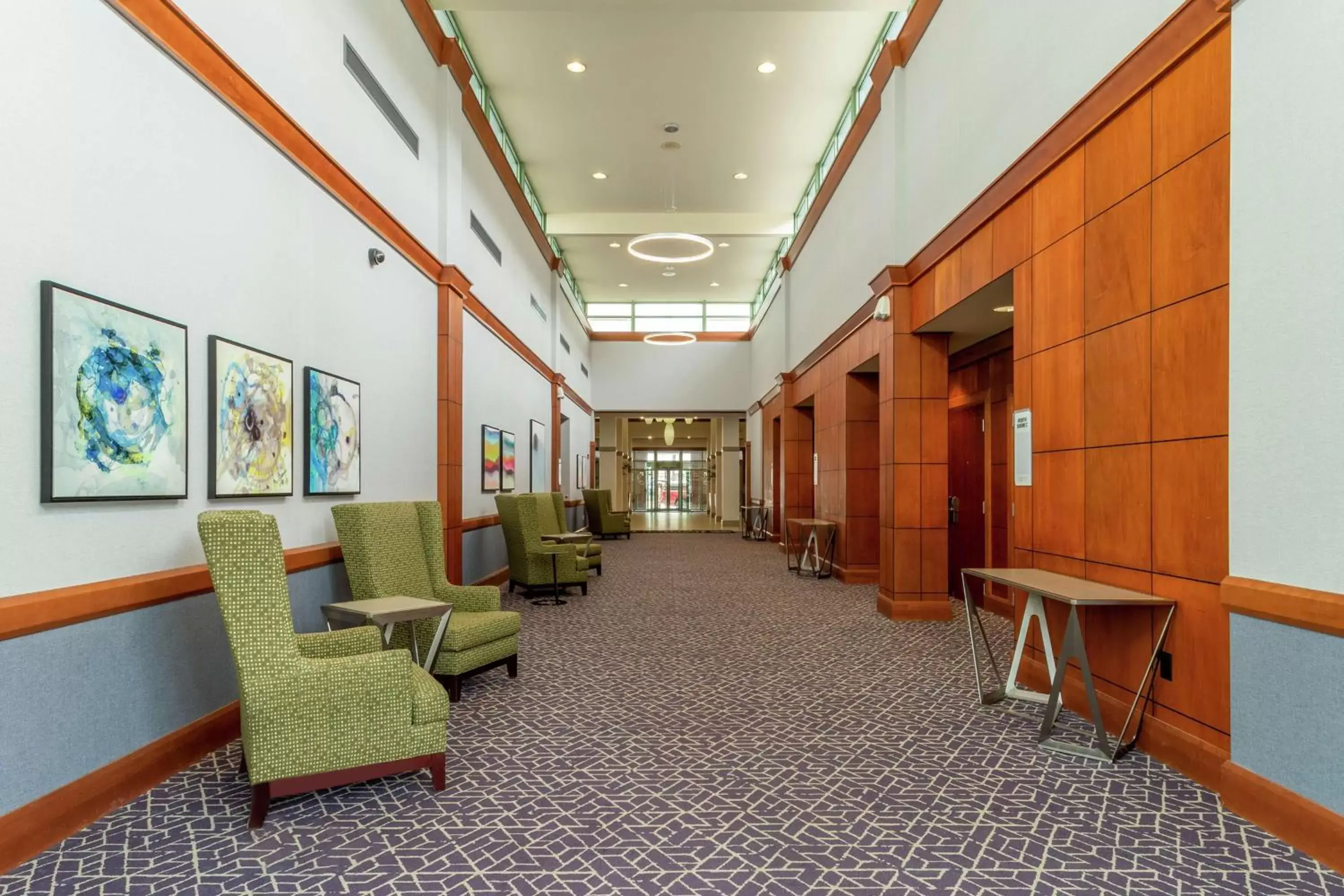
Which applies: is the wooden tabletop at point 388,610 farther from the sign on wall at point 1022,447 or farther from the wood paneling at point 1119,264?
the wood paneling at point 1119,264

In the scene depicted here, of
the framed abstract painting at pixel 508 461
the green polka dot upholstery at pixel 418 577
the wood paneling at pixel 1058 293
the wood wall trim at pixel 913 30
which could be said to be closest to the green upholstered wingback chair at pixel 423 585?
the green polka dot upholstery at pixel 418 577

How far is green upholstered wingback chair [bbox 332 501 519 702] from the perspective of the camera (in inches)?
182

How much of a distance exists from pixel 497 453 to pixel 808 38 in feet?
20.4

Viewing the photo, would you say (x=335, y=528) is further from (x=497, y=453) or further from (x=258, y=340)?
(x=497, y=453)

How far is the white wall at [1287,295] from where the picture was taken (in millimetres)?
2574

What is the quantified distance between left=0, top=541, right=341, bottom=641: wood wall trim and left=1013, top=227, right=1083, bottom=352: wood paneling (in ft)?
16.0

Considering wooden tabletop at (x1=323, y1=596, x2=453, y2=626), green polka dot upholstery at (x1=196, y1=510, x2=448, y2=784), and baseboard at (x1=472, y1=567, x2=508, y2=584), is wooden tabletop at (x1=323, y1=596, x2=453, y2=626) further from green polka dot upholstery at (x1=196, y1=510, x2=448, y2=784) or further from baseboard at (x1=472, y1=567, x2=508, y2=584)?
baseboard at (x1=472, y1=567, x2=508, y2=584)

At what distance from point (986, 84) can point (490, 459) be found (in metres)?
6.77

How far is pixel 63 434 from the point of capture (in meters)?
2.83

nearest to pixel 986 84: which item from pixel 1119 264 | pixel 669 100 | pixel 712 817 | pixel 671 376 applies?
pixel 1119 264

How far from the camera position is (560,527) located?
11188 mm

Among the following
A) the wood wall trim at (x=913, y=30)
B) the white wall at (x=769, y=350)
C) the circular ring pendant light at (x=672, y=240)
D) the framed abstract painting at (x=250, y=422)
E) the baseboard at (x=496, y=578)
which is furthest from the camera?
the white wall at (x=769, y=350)

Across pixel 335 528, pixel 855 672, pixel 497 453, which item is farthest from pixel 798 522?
pixel 335 528

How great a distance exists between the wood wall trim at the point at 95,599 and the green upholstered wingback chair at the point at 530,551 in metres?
4.96
